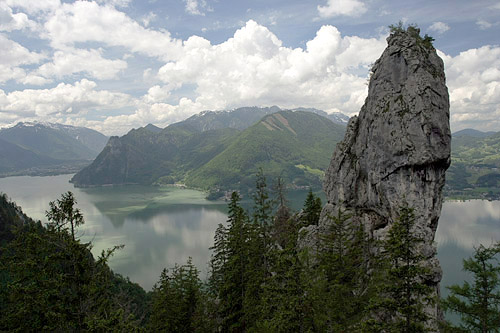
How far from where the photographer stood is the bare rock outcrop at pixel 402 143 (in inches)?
906

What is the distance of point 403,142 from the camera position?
2375 centimetres

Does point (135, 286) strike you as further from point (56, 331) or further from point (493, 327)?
point (493, 327)

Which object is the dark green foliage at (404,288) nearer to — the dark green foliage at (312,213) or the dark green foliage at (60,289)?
the dark green foliage at (60,289)

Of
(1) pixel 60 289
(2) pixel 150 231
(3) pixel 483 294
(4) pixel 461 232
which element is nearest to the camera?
(1) pixel 60 289

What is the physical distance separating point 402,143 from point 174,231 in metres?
104

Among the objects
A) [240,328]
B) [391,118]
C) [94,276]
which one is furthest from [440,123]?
[94,276]

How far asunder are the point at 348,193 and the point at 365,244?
24.9 ft

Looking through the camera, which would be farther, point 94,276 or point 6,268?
point 6,268

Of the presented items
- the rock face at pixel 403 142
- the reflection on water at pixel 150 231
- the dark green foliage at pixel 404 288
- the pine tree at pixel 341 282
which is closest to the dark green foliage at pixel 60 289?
the pine tree at pixel 341 282

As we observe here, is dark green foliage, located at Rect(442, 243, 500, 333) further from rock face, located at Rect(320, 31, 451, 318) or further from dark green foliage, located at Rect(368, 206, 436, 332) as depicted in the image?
dark green foliage, located at Rect(368, 206, 436, 332)

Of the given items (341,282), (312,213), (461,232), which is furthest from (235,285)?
(461,232)

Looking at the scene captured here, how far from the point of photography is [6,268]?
11742 millimetres

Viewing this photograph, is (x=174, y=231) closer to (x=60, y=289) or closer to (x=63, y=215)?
(x=60, y=289)

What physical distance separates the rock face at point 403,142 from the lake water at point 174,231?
43923mm
